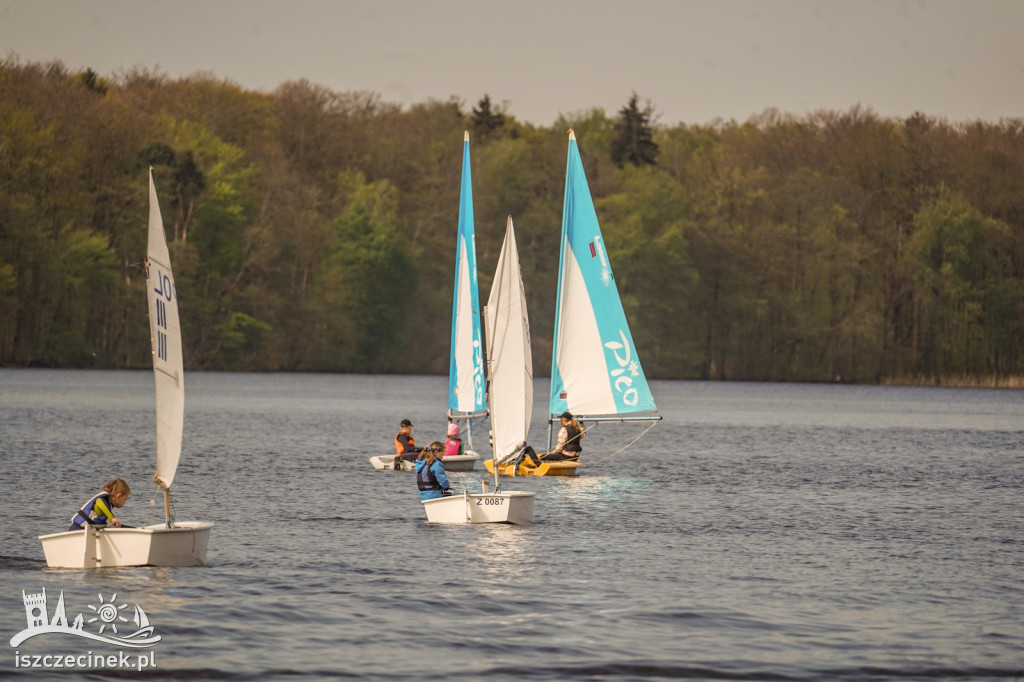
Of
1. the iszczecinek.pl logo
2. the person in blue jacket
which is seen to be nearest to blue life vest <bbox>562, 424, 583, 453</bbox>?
the person in blue jacket

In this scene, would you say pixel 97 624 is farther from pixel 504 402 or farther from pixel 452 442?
pixel 452 442

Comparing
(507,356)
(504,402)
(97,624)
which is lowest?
(97,624)

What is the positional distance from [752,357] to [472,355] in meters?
86.0

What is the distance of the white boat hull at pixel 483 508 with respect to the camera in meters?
26.5

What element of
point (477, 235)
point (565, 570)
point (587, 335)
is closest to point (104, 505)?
point (565, 570)

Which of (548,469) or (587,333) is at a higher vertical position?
(587,333)

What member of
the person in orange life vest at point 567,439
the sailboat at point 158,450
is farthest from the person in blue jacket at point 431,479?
the person in orange life vest at point 567,439

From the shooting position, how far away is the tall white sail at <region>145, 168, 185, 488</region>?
19656 millimetres

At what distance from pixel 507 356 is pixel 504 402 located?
921 millimetres

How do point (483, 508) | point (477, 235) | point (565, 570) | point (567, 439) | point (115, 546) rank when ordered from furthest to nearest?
point (477, 235)
point (567, 439)
point (483, 508)
point (565, 570)
point (115, 546)

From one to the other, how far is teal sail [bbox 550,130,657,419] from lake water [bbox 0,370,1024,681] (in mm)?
2244

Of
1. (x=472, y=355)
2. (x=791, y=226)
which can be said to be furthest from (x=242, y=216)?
(x=472, y=355)

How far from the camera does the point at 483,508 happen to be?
26766 mm

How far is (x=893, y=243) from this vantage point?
4429 inches
